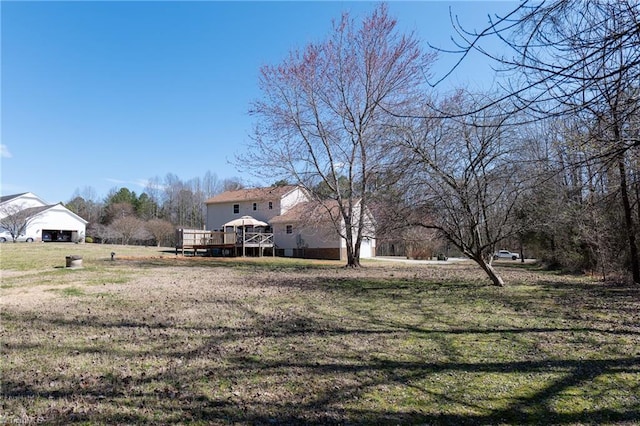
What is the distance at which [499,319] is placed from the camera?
6289 millimetres

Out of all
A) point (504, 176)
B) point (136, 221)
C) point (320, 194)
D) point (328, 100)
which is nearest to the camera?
point (504, 176)

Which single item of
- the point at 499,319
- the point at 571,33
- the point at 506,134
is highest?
the point at 506,134

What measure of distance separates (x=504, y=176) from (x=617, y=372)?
6563 mm

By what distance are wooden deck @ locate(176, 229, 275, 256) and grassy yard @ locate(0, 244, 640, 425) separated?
65.6ft

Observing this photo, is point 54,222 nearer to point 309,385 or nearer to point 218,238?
point 218,238

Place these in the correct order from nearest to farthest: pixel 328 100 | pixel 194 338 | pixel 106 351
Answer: pixel 106 351 → pixel 194 338 → pixel 328 100

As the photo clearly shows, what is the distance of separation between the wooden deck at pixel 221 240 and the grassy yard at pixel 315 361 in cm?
2000

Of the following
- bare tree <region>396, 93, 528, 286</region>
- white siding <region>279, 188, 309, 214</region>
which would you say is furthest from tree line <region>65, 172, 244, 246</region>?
bare tree <region>396, 93, 528, 286</region>

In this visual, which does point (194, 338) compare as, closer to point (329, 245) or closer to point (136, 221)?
point (329, 245)

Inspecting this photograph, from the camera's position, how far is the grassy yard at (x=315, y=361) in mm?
2963

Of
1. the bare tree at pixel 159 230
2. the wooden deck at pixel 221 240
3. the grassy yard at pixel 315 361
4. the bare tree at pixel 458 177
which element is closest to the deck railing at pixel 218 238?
the wooden deck at pixel 221 240

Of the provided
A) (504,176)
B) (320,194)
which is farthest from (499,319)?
(320,194)

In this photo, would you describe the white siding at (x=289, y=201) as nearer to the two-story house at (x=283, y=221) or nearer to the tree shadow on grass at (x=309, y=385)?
the two-story house at (x=283, y=221)

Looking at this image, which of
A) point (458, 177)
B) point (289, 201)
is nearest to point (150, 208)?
point (289, 201)
